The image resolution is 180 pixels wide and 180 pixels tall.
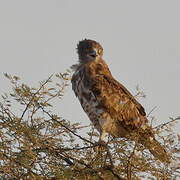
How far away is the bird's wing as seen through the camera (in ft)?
26.9

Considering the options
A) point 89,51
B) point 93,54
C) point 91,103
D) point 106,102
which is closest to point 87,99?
point 91,103

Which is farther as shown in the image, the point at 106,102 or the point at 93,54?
the point at 93,54

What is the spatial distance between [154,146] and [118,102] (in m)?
2.64

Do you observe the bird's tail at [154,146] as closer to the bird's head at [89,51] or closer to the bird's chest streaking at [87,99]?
the bird's chest streaking at [87,99]

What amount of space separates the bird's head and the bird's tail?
3603mm

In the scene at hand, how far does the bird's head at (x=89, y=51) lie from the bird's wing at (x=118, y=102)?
0.88 meters

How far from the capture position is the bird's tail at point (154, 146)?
18.2 feet

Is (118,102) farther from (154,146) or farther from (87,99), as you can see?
(154,146)

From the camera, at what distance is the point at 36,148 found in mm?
5215

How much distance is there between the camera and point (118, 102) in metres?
8.31

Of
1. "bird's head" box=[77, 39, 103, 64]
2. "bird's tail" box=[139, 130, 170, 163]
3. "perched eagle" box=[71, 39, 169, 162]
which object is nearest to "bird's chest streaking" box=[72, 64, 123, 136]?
"perched eagle" box=[71, 39, 169, 162]

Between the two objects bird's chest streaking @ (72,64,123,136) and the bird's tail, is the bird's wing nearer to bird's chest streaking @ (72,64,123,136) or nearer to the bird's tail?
bird's chest streaking @ (72,64,123,136)

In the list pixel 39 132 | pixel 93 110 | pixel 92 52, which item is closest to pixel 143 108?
pixel 93 110

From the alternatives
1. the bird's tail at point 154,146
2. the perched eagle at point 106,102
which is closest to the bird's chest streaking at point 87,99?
the perched eagle at point 106,102
